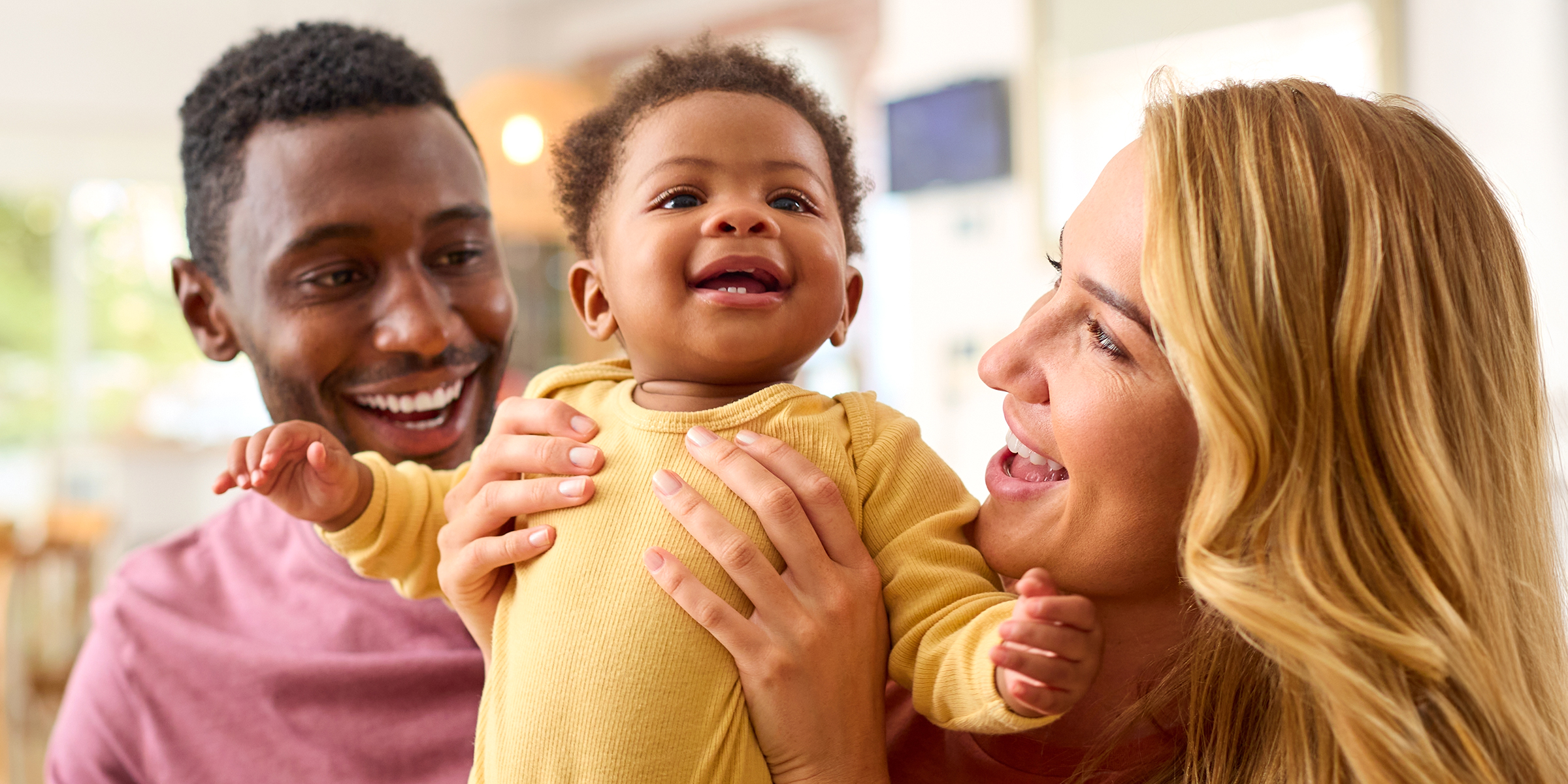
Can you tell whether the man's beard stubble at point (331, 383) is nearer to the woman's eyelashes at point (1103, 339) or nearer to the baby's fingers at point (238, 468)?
the baby's fingers at point (238, 468)

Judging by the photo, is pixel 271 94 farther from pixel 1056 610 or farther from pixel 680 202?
pixel 1056 610

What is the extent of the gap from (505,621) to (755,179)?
48cm

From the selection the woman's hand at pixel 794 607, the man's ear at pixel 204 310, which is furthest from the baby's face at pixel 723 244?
the man's ear at pixel 204 310

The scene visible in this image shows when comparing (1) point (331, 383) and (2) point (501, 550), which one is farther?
(1) point (331, 383)

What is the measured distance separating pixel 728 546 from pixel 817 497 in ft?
0.30

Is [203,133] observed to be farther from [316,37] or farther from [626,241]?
[626,241]

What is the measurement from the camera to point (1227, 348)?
2.85ft

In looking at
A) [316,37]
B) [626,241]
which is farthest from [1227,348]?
[316,37]

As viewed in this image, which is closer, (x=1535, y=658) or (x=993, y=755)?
(x=1535, y=658)

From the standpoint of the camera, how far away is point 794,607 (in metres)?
0.99

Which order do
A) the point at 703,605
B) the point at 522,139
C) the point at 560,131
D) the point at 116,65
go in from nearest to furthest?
the point at 703,605, the point at 560,131, the point at 522,139, the point at 116,65

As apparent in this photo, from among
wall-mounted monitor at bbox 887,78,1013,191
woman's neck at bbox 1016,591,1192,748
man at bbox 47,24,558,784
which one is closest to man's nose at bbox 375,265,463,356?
man at bbox 47,24,558,784

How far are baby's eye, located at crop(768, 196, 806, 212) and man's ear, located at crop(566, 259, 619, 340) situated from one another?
21cm

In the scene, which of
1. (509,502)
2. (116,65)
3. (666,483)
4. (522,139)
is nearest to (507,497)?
(509,502)
